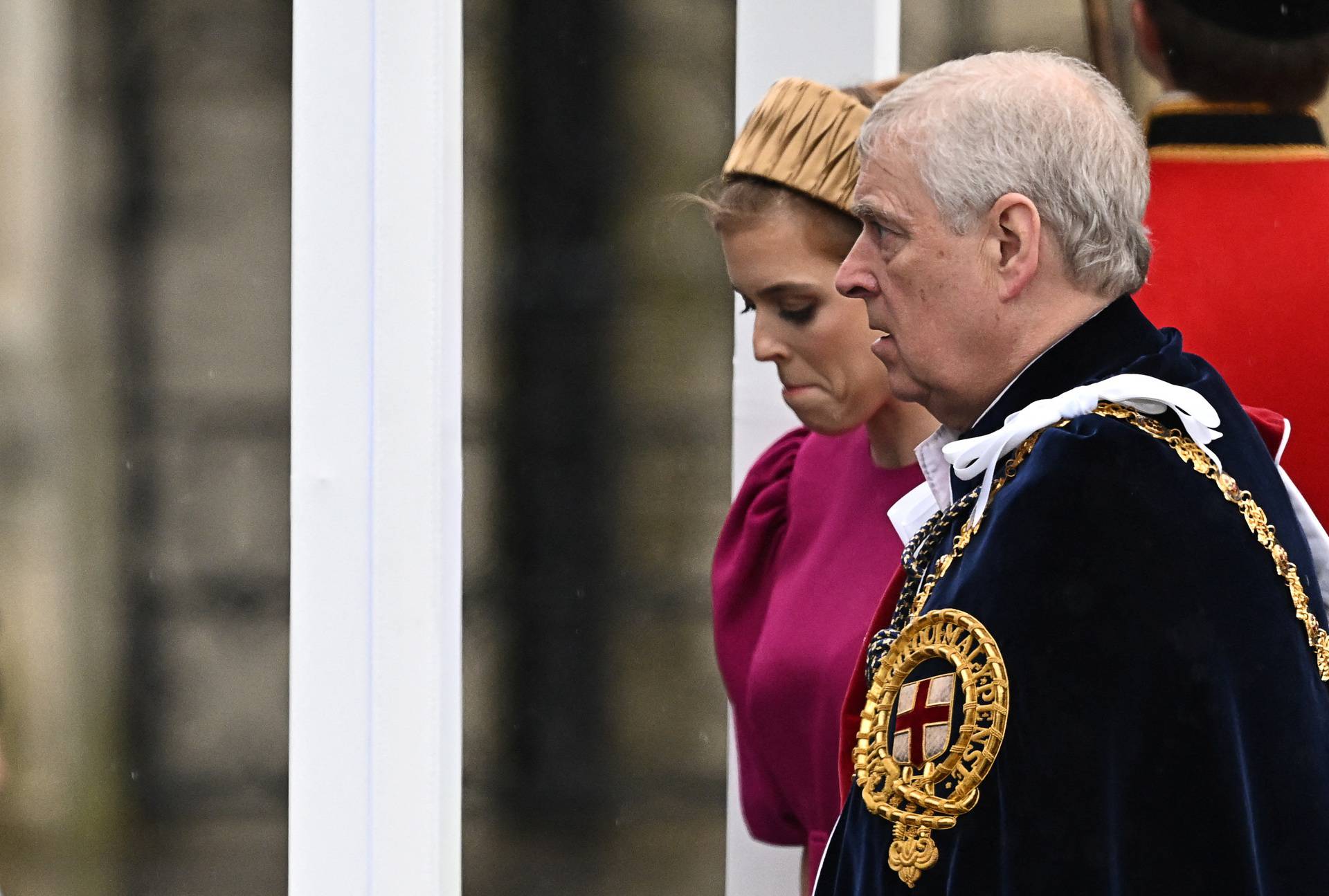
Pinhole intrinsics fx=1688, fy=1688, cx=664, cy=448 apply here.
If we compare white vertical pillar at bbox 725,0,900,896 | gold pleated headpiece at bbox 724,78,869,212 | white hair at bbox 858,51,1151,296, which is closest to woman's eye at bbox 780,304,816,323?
gold pleated headpiece at bbox 724,78,869,212

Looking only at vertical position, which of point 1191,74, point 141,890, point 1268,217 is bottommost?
point 141,890

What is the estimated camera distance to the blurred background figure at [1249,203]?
2.10 metres

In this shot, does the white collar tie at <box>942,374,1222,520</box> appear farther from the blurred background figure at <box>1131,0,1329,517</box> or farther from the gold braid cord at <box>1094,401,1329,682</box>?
the blurred background figure at <box>1131,0,1329,517</box>

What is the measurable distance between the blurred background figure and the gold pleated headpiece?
42 centimetres

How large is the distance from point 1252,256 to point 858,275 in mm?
756

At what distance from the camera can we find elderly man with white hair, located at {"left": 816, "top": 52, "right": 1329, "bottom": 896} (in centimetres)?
133

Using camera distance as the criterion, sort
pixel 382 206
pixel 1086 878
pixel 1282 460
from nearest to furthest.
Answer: pixel 1086 878
pixel 1282 460
pixel 382 206

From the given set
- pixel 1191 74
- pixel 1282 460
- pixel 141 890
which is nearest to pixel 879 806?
pixel 1282 460

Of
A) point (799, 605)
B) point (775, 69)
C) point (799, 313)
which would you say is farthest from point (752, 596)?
point (775, 69)

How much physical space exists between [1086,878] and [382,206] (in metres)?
1.66

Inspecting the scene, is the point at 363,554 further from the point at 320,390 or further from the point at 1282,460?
the point at 1282,460

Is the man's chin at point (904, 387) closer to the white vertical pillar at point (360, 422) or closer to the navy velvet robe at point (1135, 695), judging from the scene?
the navy velvet robe at point (1135, 695)

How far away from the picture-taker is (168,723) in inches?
105

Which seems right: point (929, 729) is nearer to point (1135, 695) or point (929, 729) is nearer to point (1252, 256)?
point (1135, 695)
